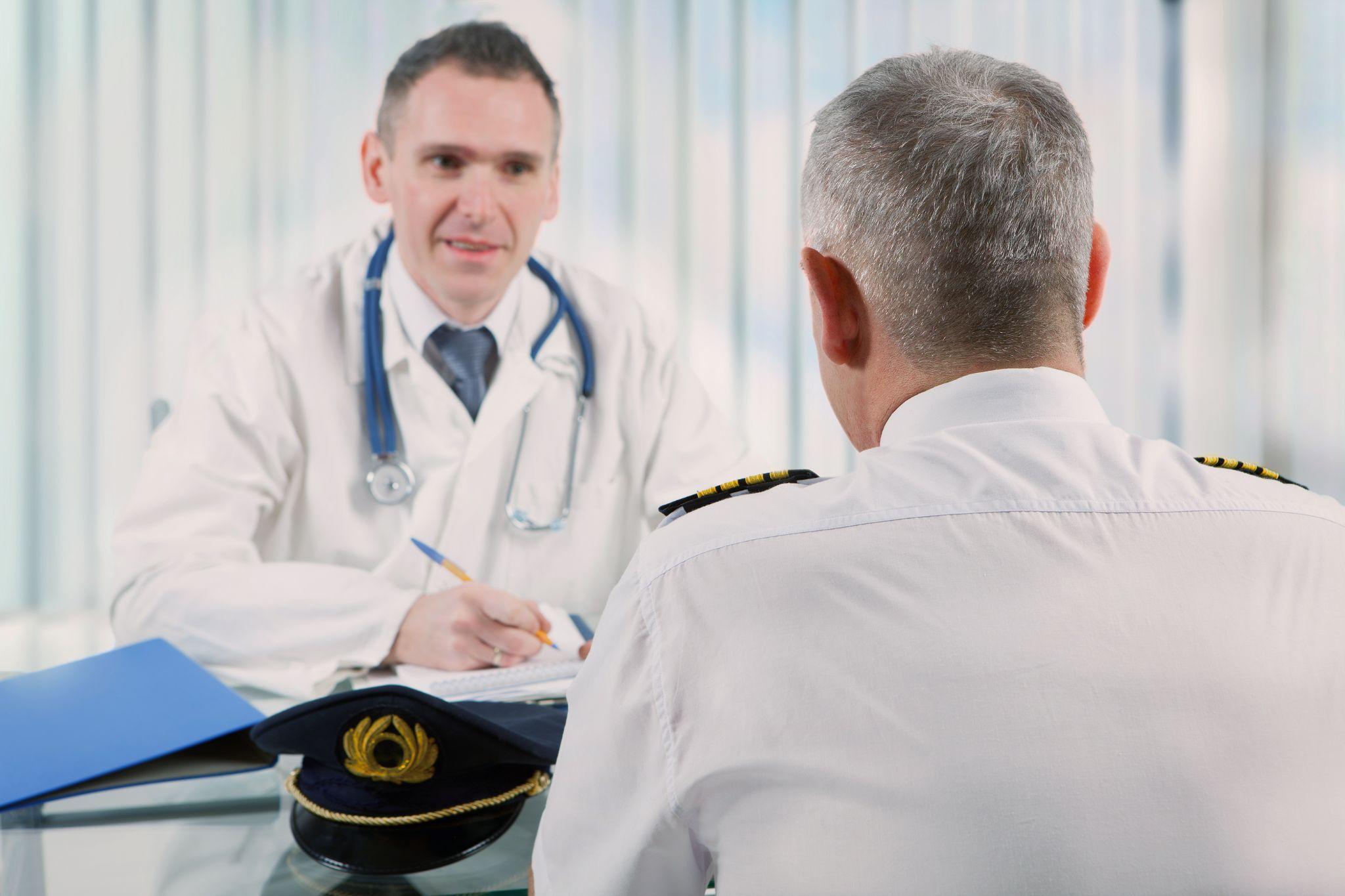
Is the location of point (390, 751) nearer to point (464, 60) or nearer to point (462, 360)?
point (462, 360)

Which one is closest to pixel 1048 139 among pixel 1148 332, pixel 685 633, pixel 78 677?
pixel 685 633

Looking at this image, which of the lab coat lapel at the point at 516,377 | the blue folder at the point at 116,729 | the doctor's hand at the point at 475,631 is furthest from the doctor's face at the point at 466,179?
the blue folder at the point at 116,729

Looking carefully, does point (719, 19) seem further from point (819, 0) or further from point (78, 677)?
point (78, 677)

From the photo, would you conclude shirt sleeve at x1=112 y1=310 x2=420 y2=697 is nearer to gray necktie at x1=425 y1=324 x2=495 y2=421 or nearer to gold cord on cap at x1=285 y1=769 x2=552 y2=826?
gray necktie at x1=425 y1=324 x2=495 y2=421

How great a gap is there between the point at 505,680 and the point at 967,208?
0.82 m

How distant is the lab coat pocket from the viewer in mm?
2066

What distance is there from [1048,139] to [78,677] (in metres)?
1.14

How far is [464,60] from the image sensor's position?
81.4 inches

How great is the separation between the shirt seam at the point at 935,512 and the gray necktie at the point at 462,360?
1.45 m

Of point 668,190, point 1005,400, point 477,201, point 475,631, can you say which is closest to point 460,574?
point 475,631

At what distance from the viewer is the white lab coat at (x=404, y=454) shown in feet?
5.64

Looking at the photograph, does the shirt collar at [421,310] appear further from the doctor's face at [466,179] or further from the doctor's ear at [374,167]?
the doctor's ear at [374,167]

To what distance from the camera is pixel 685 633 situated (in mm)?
664

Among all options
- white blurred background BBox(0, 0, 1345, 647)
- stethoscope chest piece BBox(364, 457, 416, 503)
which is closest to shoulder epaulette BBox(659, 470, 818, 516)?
stethoscope chest piece BBox(364, 457, 416, 503)
